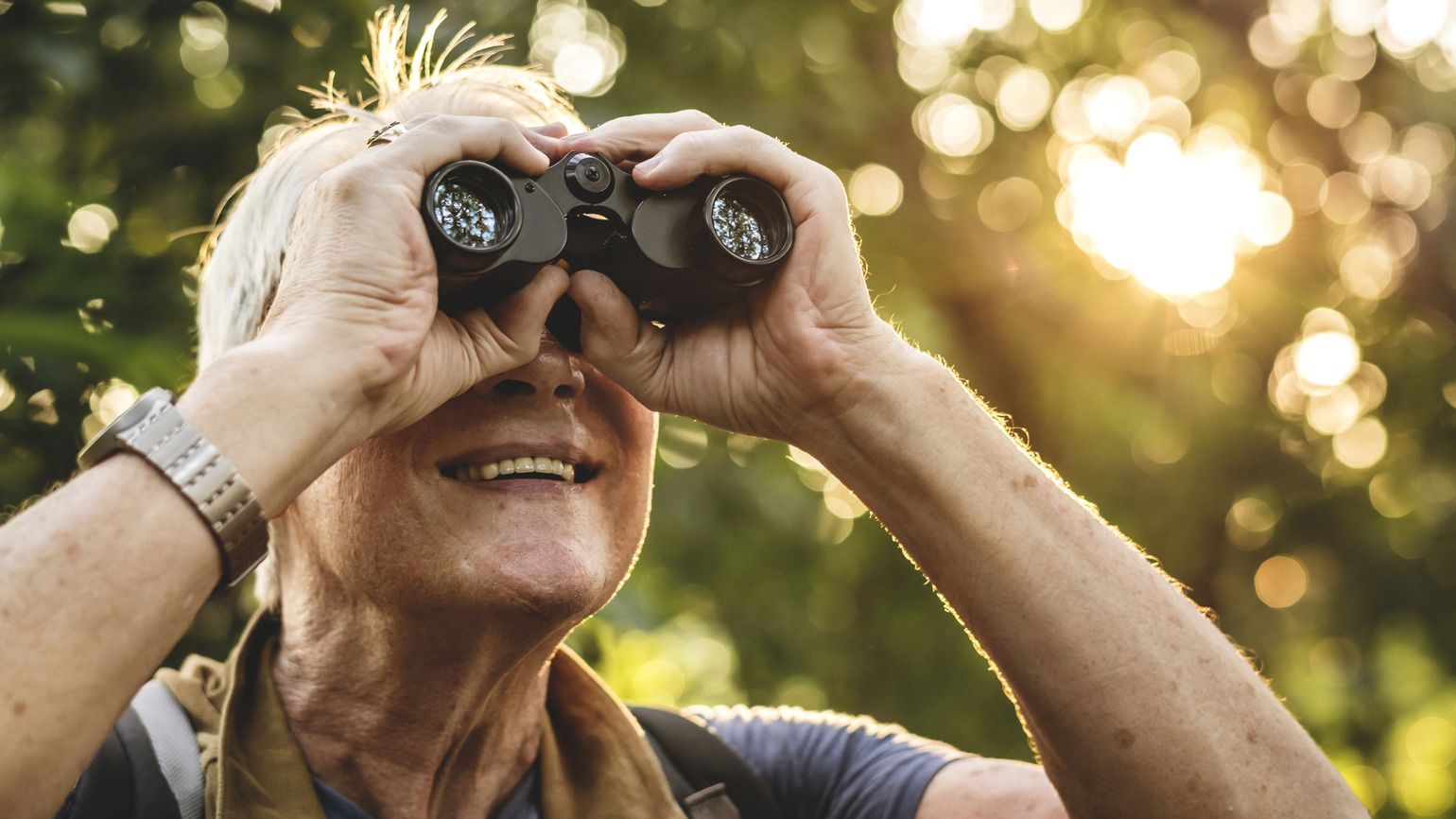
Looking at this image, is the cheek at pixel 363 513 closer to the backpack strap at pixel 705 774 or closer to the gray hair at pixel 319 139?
the gray hair at pixel 319 139

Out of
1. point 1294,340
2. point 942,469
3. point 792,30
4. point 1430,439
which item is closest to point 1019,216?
point 1294,340

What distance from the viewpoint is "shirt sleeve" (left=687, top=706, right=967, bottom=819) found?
6.72ft

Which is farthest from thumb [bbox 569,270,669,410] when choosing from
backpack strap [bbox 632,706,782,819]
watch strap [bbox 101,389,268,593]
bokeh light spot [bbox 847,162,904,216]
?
bokeh light spot [bbox 847,162,904,216]

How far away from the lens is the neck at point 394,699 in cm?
180

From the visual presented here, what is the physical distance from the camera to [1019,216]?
15.6ft

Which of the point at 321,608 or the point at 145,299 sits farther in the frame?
the point at 145,299

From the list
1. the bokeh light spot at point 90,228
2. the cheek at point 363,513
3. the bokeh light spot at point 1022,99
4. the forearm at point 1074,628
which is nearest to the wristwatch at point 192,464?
the cheek at point 363,513

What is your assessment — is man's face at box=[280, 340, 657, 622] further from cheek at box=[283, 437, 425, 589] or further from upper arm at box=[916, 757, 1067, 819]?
upper arm at box=[916, 757, 1067, 819]

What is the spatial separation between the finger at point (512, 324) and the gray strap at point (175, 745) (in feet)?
2.16

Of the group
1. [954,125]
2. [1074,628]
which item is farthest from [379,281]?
[954,125]

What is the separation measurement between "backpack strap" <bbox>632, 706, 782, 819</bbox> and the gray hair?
2.33 ft

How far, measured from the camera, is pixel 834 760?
2.17 m

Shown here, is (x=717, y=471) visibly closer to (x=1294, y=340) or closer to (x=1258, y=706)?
(x=1258, y=706)

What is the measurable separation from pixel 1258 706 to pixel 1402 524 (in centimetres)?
409
